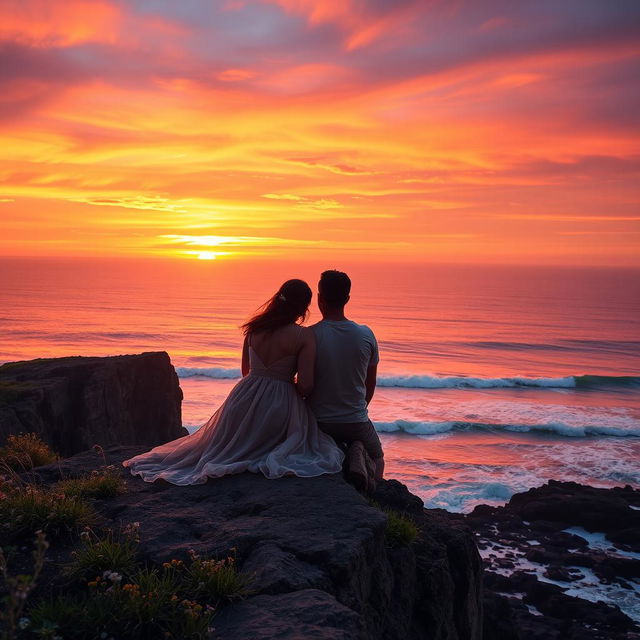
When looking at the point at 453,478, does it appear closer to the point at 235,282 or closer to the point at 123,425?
the point at 123,425

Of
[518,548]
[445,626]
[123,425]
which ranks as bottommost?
[518,548]

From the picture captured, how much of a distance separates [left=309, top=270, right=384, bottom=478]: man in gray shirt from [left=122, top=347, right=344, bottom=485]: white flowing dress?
0.22 meters

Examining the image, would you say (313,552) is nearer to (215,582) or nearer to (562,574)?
(215,582)

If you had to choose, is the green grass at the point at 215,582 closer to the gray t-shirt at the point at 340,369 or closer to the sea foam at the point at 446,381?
the gray t-shirt at the point at 340,369

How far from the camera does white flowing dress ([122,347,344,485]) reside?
6887 millimetres

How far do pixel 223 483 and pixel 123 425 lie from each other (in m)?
15.2

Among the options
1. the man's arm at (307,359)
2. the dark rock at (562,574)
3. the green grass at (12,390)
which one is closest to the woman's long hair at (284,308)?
the man's arm at (307,359)

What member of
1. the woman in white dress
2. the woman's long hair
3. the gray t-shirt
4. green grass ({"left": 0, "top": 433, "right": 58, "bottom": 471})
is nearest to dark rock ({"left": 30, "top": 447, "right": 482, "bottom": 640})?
the woman in white dress

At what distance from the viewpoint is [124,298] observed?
323 ft

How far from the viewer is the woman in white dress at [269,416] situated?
6980 millimetres

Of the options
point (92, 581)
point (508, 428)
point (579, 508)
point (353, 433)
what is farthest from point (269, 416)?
point (508, 428)

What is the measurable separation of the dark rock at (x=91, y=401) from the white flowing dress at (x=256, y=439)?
9698mm

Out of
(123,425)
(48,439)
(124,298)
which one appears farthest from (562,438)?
(124,298)

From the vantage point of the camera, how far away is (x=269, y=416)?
704 centimetres
